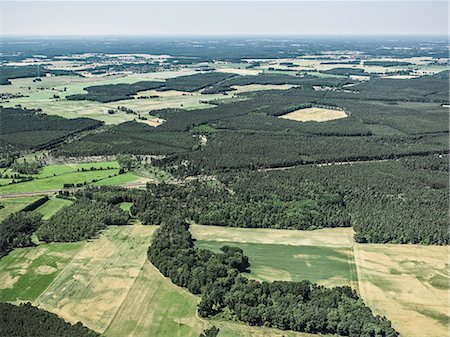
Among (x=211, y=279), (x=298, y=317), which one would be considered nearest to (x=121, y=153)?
(x=211, y=279)

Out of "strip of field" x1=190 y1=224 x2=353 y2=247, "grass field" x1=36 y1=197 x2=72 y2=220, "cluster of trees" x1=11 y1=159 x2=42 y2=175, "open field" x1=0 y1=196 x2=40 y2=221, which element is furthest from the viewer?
"cluster of trees" x1=11 y1=159 x2=42 y2=175

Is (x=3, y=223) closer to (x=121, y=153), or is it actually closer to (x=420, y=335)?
(x=121, y=153)

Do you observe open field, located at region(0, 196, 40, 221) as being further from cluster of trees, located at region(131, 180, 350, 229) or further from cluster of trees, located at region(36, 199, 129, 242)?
cluster of trees, located at region(131, 180, 350, 229)

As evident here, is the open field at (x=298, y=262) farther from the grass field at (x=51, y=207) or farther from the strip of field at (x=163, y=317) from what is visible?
the grass field at (x=51, y=207)

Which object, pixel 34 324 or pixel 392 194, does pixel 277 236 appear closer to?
pixel 392 194

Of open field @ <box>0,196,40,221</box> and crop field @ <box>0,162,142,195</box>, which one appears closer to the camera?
open field @ <box>0,196,40,221</box>

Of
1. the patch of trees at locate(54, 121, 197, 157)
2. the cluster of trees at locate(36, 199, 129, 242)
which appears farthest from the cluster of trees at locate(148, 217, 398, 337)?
the patch of trees at locate(54, 121, 197, 157)

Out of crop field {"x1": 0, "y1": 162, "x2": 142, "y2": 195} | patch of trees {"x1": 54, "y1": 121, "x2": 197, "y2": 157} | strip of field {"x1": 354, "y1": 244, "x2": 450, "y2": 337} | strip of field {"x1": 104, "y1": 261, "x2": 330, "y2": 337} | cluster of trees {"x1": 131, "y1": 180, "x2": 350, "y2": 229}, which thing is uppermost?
patch of trees {"x1": 54, "y1": 121, "x2": 197, "y2": 157}

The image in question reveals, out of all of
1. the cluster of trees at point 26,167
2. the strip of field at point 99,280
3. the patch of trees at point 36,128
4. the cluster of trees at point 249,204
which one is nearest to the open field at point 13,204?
the cluster of trees at point 26,167
